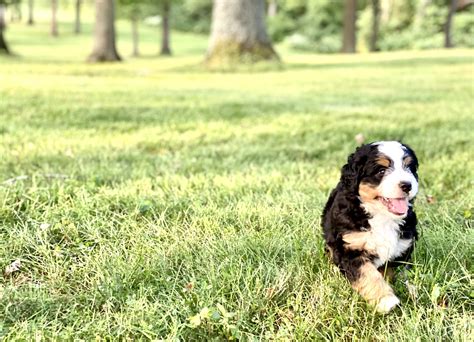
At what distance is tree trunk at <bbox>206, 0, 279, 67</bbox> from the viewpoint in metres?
15.6

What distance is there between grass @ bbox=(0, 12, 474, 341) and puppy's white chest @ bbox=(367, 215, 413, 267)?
0.14 metres

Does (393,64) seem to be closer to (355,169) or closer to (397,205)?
(355,169)

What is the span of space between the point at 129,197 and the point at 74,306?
1255mm

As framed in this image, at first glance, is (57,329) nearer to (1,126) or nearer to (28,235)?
(28,235)

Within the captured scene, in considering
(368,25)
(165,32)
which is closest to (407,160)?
(165,32)

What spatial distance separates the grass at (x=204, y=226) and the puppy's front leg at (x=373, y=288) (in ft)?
0.20

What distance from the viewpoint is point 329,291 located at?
2299mm

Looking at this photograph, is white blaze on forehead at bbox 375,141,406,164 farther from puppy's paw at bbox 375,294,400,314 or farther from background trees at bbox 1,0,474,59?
background trees at bbox 1,0,474,59

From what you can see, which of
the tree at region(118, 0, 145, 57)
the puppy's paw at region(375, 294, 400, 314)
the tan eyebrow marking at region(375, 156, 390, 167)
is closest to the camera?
the puppy's paw at region(375, 294, 400, 314)

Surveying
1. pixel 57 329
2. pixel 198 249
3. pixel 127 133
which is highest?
pixel 127 133

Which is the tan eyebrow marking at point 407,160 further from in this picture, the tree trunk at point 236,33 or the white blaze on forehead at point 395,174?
the tree trunk at point 236,33

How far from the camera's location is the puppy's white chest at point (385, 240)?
2316 millimetres

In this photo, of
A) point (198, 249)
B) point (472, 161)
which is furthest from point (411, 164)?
point (472, 161)

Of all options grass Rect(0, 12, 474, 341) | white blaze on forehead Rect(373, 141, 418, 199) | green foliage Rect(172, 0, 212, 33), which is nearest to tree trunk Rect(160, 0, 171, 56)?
green foliage Rect(172, 0, 212, 33)
